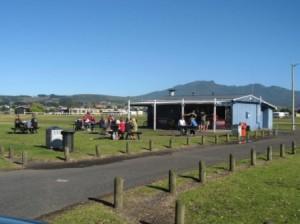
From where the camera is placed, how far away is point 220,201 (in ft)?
42.8

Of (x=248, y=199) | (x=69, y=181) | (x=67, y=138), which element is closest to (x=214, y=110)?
(x=67, y=138)

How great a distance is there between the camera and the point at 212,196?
13656mm

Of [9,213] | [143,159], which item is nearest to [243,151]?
[143,159]

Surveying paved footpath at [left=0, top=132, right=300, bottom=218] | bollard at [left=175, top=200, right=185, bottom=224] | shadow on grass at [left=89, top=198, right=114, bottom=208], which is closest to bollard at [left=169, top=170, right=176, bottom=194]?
paved footpath at [left=0, top=132, right=300, bottom=218]

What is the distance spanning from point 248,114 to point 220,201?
39.1 meters

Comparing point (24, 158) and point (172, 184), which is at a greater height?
point (24, 158)

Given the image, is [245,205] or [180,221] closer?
[180,221]

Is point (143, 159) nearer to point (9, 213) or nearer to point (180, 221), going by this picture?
point (9, 213)

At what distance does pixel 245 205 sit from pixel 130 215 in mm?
2852

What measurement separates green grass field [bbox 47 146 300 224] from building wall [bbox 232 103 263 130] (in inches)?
1232

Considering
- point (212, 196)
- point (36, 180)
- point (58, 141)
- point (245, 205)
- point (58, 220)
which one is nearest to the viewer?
point (58, 220)


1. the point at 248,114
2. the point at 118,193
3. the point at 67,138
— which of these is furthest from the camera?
the point at 248,114

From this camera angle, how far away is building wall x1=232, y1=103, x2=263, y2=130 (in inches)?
1943

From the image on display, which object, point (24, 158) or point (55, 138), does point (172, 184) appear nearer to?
point (24, 158)
